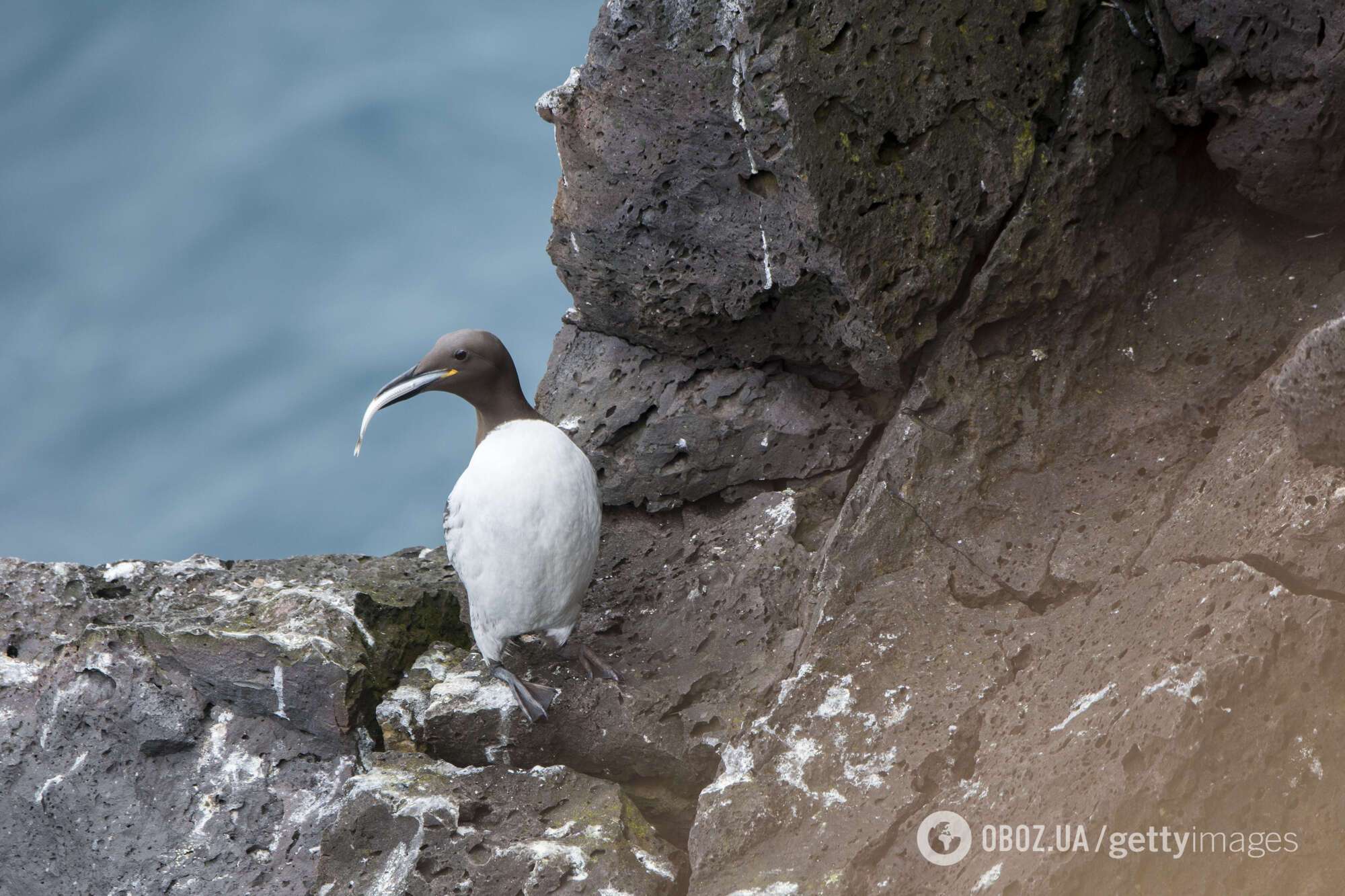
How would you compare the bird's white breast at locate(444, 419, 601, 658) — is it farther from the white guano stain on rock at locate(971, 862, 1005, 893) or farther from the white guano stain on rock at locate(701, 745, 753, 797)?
the white guano stain on rock at locate(971, 862, 1005, 893)

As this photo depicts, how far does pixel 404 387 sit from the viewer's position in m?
5.57

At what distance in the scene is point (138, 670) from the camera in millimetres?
5441

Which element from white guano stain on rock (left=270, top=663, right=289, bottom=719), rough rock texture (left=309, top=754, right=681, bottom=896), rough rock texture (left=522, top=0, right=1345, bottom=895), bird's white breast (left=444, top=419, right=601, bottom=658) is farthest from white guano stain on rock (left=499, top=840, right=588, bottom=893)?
white guano stain on rock (left=270, top=663, right=289, bottom=719)

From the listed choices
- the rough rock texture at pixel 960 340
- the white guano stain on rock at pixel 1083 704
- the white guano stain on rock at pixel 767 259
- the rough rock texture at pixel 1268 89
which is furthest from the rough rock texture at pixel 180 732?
the rough rock texture at pixel 1268 89

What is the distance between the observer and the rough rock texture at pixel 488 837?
4.67 metres

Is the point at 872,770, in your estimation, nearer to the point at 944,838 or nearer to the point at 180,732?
the point at 944,838

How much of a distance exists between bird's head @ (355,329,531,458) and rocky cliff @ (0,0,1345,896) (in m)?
0.74

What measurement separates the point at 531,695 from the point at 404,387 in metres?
1.53

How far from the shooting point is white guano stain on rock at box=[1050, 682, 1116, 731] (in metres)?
4.09

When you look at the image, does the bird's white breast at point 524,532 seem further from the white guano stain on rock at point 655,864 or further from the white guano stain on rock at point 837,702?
the white guano stain on rock at point 837,702

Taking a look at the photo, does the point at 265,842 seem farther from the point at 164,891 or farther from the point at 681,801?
the point at 681,801

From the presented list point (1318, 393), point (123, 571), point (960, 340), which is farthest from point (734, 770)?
point (123, 571)

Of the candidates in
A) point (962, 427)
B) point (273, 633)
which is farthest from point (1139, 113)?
point (273, 633)

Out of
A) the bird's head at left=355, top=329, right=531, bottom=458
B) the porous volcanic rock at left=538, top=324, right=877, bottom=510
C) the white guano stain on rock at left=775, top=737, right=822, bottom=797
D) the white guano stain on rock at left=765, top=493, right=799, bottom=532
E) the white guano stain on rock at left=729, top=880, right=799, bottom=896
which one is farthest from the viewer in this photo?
the porous volcanic rock at left=538, top=324, right=877, bottom=510
